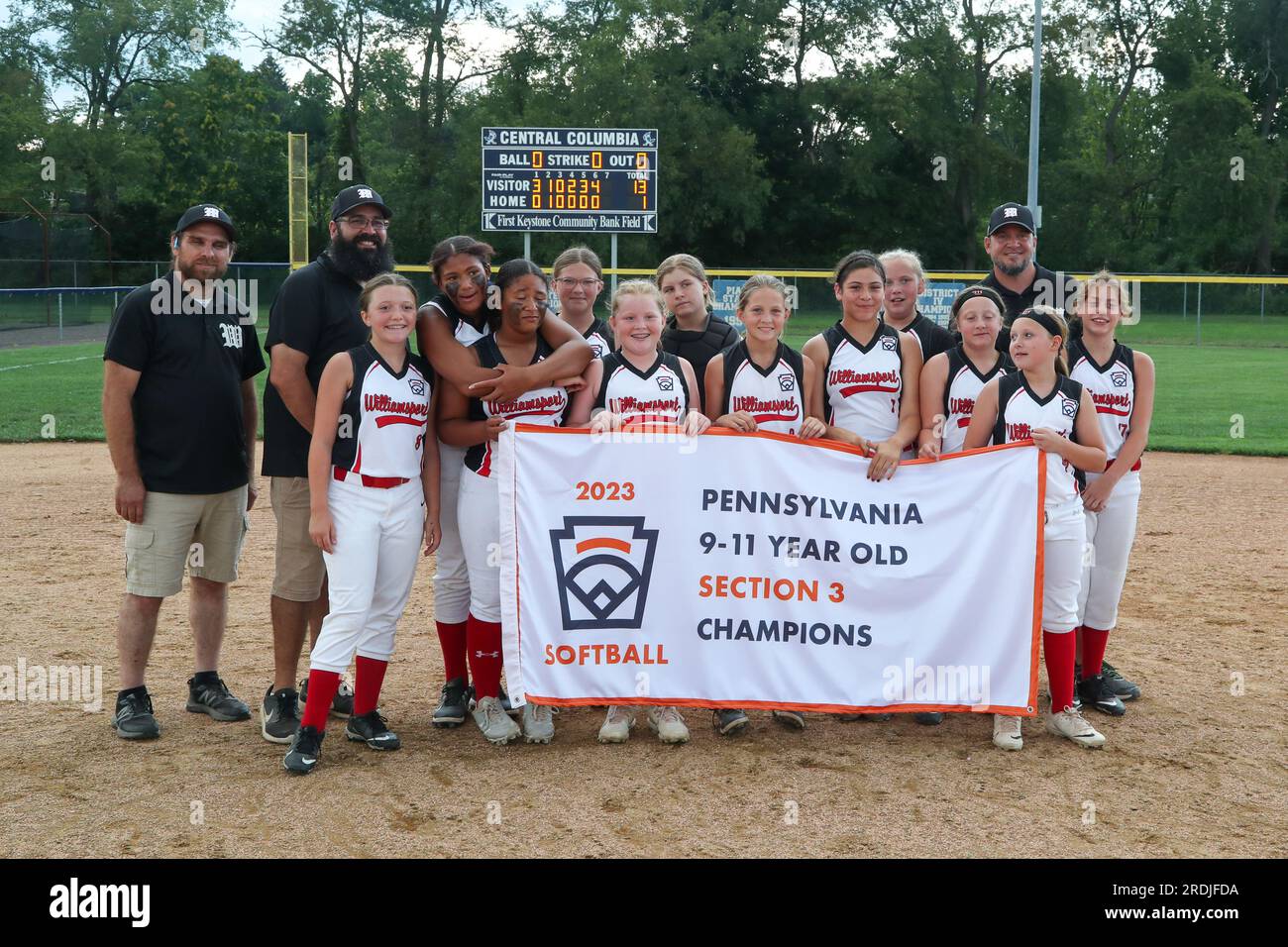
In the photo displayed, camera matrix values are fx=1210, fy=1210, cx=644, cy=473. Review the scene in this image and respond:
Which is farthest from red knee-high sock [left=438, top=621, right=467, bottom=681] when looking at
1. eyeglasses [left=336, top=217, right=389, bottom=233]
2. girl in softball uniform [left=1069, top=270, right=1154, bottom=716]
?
girl in softball uniform [left=1069, top=270, right=1154, bottom=716]

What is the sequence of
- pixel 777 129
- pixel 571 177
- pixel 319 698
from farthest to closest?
pixel 777 129 < pixel 571 177 < pixel 319 698

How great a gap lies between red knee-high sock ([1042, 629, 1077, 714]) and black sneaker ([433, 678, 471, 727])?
2609 mm

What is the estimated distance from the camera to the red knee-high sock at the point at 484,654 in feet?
17.5

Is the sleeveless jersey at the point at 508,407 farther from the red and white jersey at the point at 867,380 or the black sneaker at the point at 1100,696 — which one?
the black sneaker at the point at 1100,696

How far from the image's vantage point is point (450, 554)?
5.45 m

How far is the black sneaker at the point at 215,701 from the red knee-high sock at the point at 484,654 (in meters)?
1.11

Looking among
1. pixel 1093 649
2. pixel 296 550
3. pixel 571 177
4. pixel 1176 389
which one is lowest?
pixel 1093 649

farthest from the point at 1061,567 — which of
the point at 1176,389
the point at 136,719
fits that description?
the point at 1176,389

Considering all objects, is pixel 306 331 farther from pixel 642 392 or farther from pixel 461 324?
pixel 642 392

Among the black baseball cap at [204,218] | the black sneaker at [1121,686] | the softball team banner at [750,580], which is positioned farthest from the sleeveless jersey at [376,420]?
the black sneaker at [1121,686]

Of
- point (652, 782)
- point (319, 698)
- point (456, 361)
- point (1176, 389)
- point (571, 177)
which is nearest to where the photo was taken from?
point (652, 782)

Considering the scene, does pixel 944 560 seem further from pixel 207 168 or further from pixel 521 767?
pixel 207 168

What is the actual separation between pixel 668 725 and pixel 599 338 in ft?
6.55

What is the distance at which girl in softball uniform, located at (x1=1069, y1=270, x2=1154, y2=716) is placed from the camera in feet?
18.6
